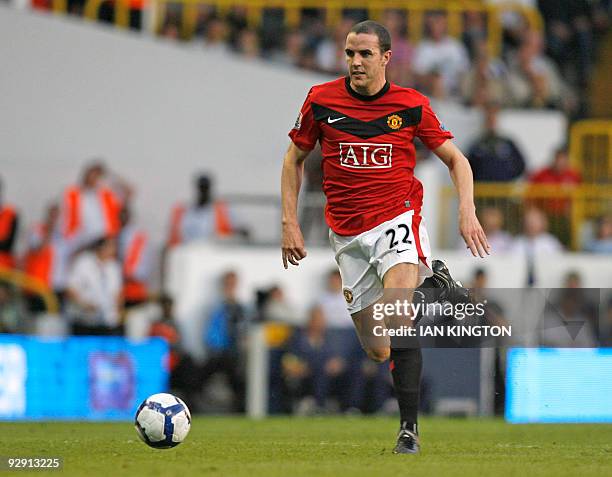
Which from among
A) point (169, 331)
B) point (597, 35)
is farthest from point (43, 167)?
point (597, 35)

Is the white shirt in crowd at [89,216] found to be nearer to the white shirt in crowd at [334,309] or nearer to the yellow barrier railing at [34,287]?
the yellow barrier railing at [34,287]

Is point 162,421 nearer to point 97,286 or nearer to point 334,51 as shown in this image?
point 97,286

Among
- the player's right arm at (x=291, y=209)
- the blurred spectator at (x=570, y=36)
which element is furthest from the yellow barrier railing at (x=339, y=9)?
the player's right arm at (x=291, y=209)

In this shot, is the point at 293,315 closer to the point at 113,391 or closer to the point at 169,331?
the point at 169,331

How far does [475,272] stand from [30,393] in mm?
5174

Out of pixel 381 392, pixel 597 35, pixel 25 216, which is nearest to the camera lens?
pixel 381 392

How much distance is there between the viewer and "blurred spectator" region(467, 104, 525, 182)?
1884 centimetres

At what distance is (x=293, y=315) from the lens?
17.5 metres

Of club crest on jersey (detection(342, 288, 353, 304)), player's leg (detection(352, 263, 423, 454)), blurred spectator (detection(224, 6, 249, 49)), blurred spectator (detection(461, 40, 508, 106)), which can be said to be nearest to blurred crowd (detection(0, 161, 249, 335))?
blurred spectator (detection(224, 6, 249, 49))

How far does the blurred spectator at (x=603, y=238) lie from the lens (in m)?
18.4

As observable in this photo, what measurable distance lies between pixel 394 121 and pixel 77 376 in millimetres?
7419

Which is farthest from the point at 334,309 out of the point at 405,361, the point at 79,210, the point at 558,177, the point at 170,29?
the point at 405,361

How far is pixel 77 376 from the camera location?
15.6m

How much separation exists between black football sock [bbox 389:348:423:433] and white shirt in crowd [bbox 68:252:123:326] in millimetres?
8269
